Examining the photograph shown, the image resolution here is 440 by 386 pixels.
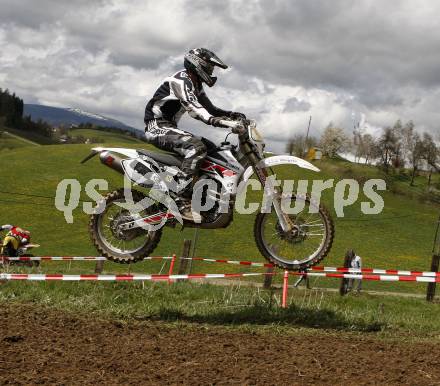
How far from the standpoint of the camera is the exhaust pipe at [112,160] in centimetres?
753

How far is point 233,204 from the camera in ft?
22.6

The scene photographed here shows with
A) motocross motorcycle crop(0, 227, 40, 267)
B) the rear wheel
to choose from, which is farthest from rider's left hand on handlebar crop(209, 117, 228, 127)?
motocross motorcycle crop(0, 227, 40, 267)

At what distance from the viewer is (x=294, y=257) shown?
22.0 feet

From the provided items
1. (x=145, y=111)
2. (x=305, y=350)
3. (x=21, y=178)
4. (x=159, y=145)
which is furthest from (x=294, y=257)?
(x=21, y=178)

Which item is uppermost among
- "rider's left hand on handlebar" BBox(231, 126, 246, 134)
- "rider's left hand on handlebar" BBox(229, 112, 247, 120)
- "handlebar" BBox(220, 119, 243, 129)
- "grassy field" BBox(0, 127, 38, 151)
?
"grassy field" BBox(0, 127, 38, 151)

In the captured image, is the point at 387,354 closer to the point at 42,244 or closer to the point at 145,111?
the point at 145,111

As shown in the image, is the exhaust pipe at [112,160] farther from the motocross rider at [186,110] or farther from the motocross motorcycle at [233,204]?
the motocross rider at [186,110]

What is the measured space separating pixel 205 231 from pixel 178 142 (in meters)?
34.0

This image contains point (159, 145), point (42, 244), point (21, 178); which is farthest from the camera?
point (21, 178)

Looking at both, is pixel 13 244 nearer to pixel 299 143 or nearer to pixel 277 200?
pixel 277 200

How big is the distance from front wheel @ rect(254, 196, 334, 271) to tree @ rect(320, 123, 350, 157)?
326ft

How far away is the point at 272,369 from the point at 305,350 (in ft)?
3.09

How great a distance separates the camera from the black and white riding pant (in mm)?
6809

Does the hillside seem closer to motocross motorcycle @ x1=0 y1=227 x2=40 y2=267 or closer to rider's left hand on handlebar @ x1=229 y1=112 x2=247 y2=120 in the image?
motocross motorcycle @ x1=0 y1=227 x2=40 y2=267
